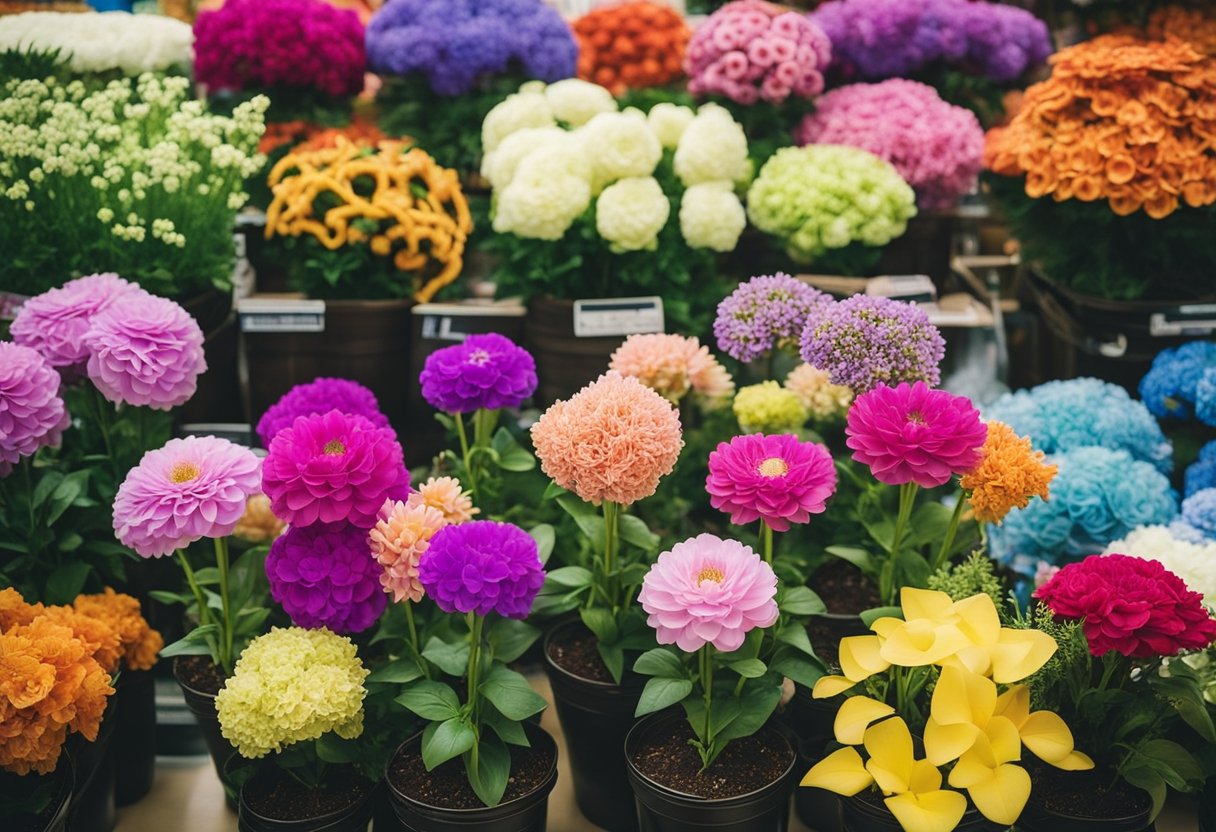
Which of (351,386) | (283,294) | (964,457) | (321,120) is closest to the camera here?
(964,457)

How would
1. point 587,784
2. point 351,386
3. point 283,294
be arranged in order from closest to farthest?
point 587,784 < point 351,386 < point 283,294

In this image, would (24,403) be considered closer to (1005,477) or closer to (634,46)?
(1005,477)

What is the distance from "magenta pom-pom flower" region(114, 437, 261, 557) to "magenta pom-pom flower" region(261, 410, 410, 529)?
0.05 m

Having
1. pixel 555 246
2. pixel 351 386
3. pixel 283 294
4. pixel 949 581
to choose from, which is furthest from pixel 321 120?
pixel 949 581

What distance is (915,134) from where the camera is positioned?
2.55 metres

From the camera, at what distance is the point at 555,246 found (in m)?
2.30

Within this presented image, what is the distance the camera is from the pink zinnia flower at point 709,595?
126cm

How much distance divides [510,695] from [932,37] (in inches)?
85.9

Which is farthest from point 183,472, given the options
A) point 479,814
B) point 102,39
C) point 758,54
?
point 758,54

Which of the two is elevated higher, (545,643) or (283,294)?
(283,294)

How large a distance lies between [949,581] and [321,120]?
2040 millimetres

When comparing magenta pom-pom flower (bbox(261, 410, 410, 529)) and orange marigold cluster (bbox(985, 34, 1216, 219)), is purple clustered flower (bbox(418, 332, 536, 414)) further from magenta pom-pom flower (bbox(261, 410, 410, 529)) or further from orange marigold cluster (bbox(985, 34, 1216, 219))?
orange marigold cluster (bbox(985, 34, 1216, 219))

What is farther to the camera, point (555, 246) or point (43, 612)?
point (555, 246)

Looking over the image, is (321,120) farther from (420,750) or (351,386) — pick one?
(420,750)
